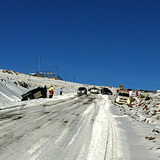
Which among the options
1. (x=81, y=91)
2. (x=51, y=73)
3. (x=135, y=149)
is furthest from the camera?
(x=51, y=73)

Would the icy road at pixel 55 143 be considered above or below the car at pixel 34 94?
below

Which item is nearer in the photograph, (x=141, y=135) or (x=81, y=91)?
(x=141, y=135)

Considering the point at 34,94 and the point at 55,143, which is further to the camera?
the point at 34,94

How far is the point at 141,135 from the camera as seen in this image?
7832 mm

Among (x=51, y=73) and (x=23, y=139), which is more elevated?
(x=51, y=73)

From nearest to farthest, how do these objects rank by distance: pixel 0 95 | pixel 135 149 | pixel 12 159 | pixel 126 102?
pixel 12 159, pixel 135 149, pixel 0 95, pixel 126 102

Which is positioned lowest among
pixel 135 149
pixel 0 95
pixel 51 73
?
pixel 135 149

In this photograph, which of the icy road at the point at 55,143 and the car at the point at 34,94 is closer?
the icy road at the point at 55,143

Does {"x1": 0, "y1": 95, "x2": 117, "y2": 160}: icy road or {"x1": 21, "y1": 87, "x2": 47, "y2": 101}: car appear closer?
{"x1": 0, "y1": 95, "x2": 117, "y2": 160}: icy road

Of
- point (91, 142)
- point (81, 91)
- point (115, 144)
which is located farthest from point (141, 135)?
point (81, 91)

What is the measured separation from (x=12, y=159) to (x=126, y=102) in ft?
66.2

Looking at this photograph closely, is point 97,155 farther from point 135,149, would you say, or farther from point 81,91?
point 81,91

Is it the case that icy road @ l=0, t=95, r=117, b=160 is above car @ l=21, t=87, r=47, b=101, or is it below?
below

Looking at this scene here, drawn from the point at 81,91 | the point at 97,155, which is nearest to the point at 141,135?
the point at 97,155
